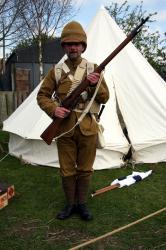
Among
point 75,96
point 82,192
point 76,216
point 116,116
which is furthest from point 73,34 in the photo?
point 116,116

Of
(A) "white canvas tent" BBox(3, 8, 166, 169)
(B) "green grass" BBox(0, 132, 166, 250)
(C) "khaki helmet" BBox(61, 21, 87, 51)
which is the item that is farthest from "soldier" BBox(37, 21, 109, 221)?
(A) "white canvas tent" BBox(3, 8, 166, 169)

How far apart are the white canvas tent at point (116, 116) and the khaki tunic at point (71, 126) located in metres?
1.62

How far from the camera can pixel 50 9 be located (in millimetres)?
17547

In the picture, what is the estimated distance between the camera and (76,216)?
396cm

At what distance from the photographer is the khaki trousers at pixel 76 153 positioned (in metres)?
3.81

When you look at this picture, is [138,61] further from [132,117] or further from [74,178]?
[74,178]

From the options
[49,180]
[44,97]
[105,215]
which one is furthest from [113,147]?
[44,97]

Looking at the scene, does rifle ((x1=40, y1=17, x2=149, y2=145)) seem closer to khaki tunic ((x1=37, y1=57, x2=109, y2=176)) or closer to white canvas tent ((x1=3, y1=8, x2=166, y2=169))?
khaki tunic ((x1=37, y1=57, x2=109, y2=176))

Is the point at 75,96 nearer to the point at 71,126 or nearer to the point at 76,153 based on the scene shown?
the point at 71,126

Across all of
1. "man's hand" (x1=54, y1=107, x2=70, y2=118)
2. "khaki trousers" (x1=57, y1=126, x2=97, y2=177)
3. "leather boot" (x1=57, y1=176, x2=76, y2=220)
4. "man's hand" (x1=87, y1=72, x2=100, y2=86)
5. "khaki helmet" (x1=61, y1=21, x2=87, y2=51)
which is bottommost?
"leather boot" (x1=57, y1=176, x2=76, y2=220)

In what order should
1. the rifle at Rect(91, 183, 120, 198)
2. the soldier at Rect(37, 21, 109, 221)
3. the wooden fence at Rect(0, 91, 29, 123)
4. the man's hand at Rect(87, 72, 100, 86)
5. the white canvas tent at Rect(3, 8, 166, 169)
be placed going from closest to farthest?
1. the man's hand at Rect(87, 72, 100, 86)
2. the soldier at Rect(37, 21, 109, 221)
3. the rifle at Rect(91, 183, 120, 198)
4. the white canvas tent at Rect(3, 8, 166, 169)
5. the wooden fence at Rect(0, 91, 29, 123)

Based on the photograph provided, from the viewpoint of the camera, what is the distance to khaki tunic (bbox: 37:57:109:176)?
373 centimetres

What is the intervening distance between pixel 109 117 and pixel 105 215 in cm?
214

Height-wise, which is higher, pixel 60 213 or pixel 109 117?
pixel 109 117
